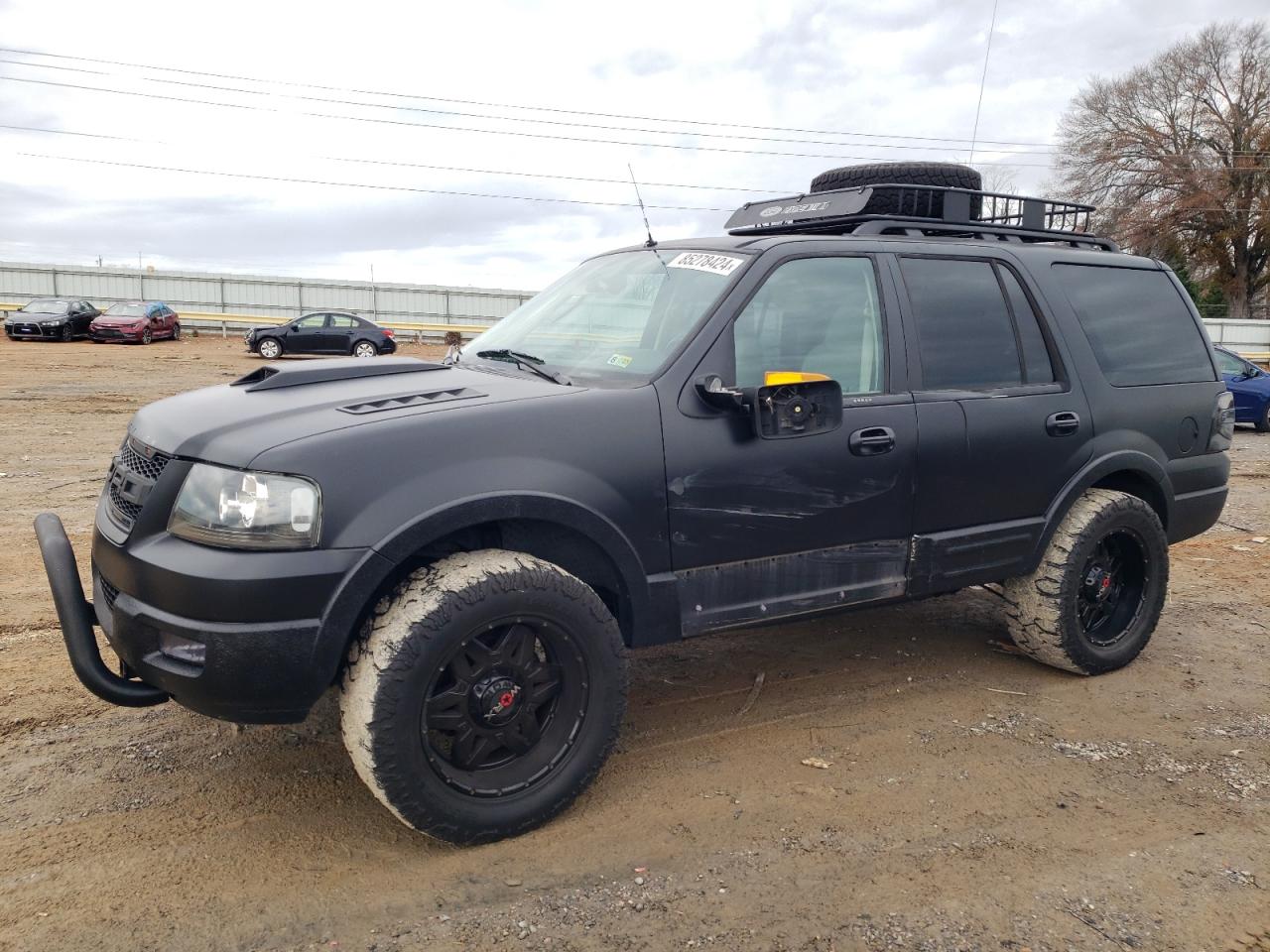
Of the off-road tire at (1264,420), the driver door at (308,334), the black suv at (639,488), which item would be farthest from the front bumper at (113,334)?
the black suv at (639,488)

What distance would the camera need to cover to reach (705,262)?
3957 mm

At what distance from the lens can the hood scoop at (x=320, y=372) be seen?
11.8 ft

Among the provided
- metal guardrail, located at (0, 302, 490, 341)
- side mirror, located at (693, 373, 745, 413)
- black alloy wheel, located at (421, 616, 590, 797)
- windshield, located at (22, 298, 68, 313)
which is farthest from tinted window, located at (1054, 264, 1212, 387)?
metal guardrail, located at (0, 302, 490, 341)

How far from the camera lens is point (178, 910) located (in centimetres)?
281

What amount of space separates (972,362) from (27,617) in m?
4.75

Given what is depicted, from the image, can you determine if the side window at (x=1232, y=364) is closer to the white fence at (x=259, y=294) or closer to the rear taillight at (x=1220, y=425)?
the rear taillight at (x=1220, y=425)

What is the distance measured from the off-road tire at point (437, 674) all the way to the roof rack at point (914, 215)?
2.17 metres

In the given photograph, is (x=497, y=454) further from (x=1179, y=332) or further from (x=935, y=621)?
(x=1179, y=332)

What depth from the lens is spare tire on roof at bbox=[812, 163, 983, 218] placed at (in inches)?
186

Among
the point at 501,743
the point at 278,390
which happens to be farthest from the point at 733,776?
the point at 278,390

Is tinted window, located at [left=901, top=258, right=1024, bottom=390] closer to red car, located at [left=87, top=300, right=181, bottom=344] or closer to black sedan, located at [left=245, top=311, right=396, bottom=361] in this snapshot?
black sedan, located at [left=245, top=311, right=396, bottom=361]

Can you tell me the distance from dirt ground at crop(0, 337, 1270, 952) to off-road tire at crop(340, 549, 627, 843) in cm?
14

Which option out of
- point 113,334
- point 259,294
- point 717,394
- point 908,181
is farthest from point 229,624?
point 259,294

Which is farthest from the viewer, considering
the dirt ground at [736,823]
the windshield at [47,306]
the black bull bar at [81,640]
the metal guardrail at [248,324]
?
the metal guardrail at [248,324]
